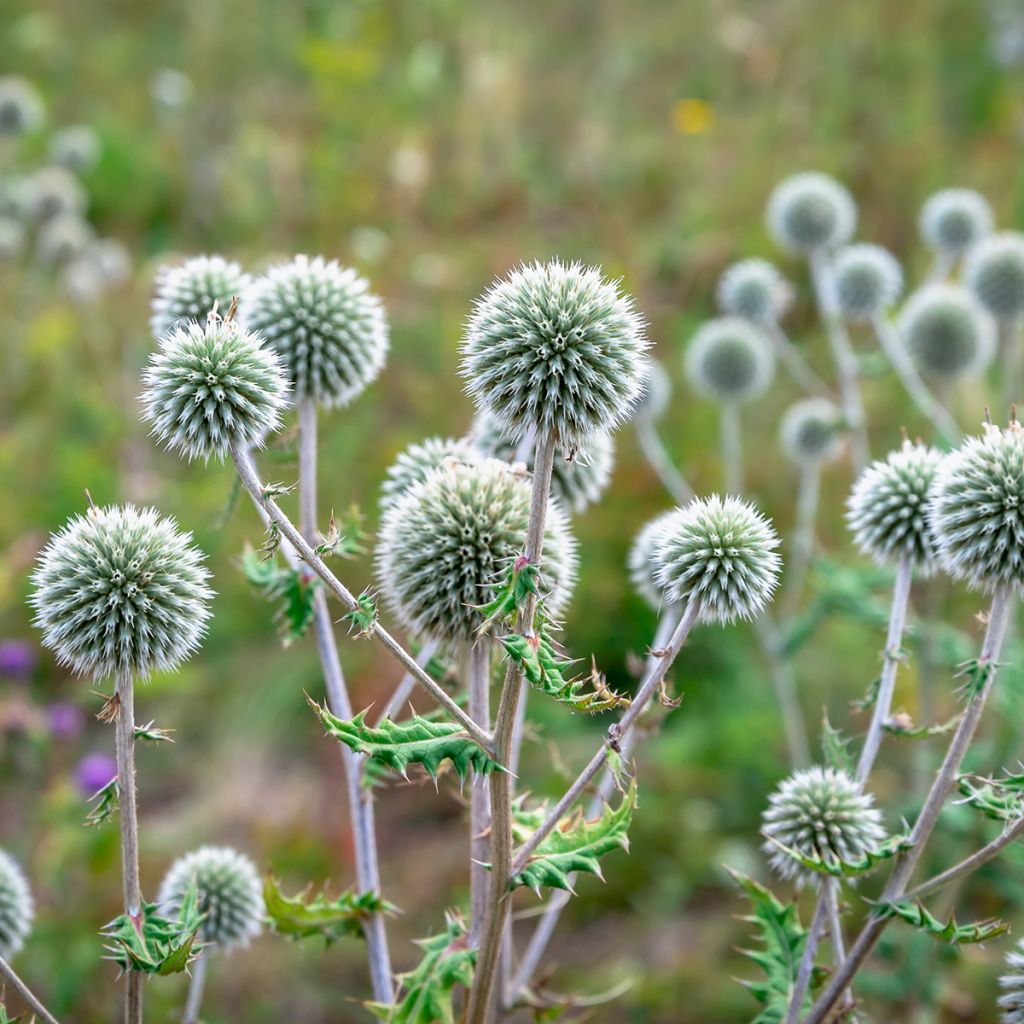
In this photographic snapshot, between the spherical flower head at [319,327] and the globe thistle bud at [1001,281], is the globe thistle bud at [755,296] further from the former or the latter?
the spherical flower head at [319,327]

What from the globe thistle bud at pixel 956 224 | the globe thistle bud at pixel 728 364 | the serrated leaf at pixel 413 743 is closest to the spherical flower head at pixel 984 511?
the serrated leaf at pixel 413 743

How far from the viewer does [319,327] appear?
269 cm

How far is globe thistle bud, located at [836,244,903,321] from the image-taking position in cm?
477

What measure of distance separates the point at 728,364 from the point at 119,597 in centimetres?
336

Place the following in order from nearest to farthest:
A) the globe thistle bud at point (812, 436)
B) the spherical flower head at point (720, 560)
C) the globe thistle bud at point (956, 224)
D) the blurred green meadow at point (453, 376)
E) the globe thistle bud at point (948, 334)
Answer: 1. the spherical flower head at point (720, 560)
2. the blurred green meadow at point (453, 376)
3. the globe thistle bud at point (812, 436)
4. the globe thistle bud at point (948, 334)
5. the globe thistle bud at point (956, 224)

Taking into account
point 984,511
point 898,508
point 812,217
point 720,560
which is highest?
point 812,217

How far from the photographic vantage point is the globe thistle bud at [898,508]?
2.53 meters

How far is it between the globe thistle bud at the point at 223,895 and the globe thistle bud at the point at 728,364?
3.04 metres

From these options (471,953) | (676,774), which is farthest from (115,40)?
(471,953)

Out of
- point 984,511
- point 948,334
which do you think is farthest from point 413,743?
point 948,334

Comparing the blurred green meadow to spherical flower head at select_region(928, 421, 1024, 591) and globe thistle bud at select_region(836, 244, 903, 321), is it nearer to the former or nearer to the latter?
spherical flower head at select_region(928, 421, 1024, 591)

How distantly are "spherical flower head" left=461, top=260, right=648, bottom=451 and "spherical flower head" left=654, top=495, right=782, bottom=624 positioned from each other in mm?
269

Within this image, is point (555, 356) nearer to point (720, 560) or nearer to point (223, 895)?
point (720, 560)

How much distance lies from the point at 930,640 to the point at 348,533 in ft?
7.54
